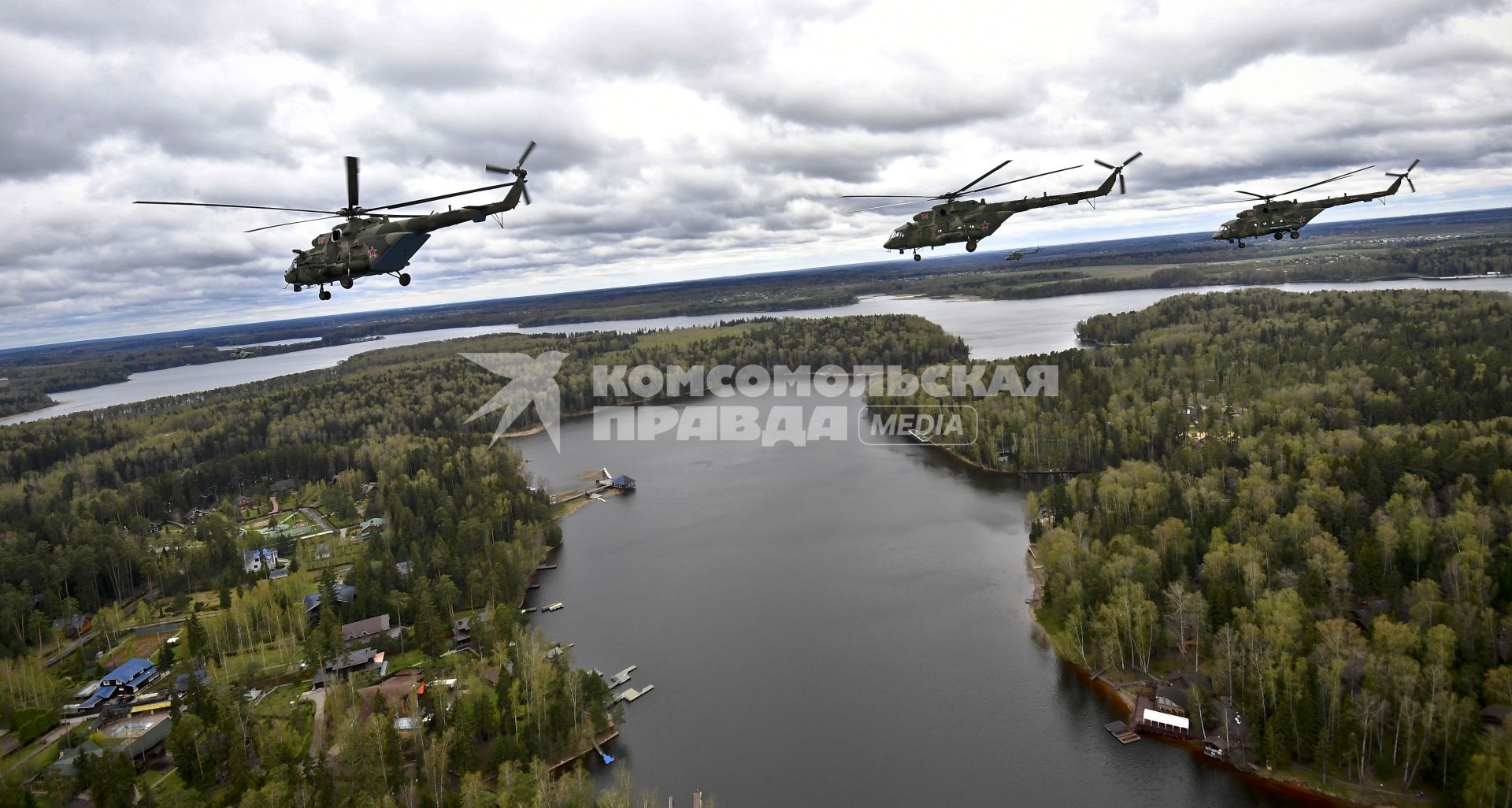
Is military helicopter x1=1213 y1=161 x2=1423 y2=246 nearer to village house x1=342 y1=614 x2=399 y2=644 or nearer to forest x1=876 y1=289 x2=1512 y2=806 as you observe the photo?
forest x1=876 y1=289 x2=1512 y2=806

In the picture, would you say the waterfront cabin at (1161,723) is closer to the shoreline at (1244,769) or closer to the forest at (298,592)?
the shoreline at (1244,769)

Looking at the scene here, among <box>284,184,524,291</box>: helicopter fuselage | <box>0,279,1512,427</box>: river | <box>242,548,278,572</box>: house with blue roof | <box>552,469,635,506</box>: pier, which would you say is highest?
<box>284,184,524,291</box>: helicopter fuselage

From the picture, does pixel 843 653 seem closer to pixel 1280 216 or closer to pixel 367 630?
pixel 367 630

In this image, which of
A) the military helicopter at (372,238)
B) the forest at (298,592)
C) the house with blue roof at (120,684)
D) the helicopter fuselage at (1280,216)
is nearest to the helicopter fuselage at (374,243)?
the military helicopter at (372,238)

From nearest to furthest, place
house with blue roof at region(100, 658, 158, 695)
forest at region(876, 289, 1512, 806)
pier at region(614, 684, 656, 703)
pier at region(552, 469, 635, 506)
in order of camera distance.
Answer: forest at region(876, 289, 1512, 806)
pier at region(614, 684, 656, 703)
house with blue roof at region(100, 658, 158, 695)
pier at region(552, 469, 635, 506)

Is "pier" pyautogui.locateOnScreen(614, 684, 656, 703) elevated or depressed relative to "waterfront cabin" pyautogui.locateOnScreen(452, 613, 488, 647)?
depressed

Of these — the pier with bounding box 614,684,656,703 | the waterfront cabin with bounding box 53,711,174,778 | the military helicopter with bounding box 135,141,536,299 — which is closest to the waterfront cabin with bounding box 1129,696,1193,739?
the pier with bounding box 614,684,656,703
